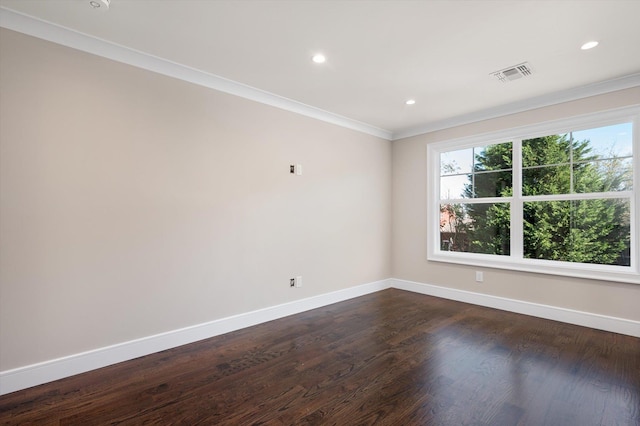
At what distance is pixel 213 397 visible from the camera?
201 cm

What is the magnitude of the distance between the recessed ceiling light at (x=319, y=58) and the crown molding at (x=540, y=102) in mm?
2477

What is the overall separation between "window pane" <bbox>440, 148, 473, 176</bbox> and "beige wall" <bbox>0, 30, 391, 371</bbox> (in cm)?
211

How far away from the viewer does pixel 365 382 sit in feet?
7.14

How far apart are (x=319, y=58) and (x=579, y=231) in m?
3.47

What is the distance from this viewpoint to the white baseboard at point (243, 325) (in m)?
2.14

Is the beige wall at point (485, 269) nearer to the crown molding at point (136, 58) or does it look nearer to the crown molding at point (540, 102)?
the crown molding at point (540, 102)

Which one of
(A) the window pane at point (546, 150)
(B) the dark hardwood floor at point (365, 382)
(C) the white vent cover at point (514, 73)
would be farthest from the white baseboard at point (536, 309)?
(C) the white vent cover at point (514, 73)

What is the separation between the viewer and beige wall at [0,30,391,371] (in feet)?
6.93

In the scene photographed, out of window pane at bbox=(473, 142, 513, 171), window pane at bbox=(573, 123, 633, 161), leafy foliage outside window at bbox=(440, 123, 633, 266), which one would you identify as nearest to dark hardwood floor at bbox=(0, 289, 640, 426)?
leafy foliage outside window at bbox=(440, 123, 633, 266)

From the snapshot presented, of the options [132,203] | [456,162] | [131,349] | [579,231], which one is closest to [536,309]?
[579,231]

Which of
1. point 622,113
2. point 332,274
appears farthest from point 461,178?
point 332,274

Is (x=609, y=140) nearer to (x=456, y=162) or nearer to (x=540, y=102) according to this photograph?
(x=540, y=102)

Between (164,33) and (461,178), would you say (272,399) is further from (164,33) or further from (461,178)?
(461,178)

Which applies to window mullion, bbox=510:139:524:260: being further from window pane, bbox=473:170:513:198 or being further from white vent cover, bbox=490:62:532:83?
white vent cover, bbox=490:62:532:83
